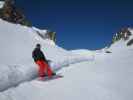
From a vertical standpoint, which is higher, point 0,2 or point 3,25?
point 0,2

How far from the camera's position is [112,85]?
11891 mm

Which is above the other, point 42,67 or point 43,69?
point 42,67

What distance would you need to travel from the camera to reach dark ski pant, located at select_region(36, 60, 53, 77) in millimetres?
14699

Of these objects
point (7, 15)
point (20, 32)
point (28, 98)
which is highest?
point (7, 15)

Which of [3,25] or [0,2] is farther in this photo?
[0,2]

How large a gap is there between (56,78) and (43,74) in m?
0.74

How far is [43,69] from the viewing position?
49.0ft

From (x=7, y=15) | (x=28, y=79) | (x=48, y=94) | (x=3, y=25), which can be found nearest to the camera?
(x=48, y=94)

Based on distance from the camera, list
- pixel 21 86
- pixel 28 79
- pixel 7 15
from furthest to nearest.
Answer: pixel 7 15, pixel 28 79, pixel 21 86

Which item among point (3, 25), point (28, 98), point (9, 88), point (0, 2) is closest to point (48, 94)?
point (28, 98)

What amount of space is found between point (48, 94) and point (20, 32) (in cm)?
5868

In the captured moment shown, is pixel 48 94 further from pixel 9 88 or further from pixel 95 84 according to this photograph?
pixel 95 84

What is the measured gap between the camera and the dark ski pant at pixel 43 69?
14699 millimetres

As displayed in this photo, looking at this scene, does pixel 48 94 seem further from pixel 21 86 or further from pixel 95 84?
pixel 95 84
